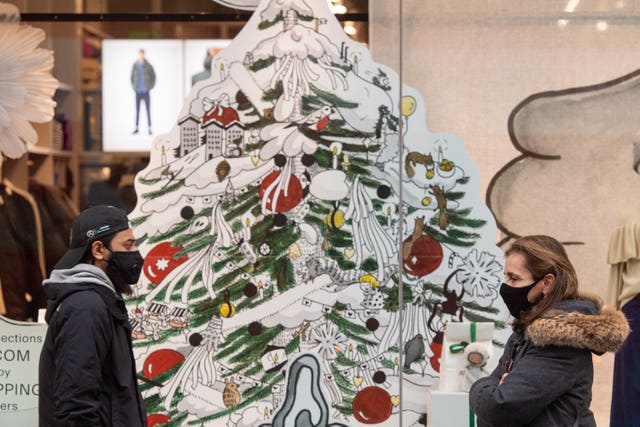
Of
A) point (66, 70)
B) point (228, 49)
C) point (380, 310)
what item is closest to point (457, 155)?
point (380, 310)

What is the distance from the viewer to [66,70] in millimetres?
7004

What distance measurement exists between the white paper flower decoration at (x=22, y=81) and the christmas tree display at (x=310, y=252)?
0.79 m

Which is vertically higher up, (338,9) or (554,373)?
(338,9)

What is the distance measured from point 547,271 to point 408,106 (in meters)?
3.07

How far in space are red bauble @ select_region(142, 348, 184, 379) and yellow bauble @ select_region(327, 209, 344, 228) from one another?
4.13ft

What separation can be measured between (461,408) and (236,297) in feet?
5.33

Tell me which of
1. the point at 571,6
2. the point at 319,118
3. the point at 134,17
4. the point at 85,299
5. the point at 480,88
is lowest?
the point at 85,299

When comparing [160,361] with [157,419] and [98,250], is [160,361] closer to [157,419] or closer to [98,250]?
[157,419]

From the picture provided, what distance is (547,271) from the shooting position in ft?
13.2

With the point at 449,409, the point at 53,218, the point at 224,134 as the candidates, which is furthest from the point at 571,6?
the point at 53,218

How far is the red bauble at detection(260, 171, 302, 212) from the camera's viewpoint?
6.92m

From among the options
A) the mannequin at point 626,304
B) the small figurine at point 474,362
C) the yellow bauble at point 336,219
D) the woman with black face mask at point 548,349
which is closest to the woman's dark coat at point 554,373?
the woman with black face mask at point 548,349

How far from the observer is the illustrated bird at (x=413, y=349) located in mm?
6891

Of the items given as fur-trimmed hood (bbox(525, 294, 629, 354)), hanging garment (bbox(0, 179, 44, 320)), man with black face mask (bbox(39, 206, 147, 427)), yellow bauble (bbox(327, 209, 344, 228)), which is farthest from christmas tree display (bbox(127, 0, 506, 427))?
fur-trimmed hood (bbox(525, 294, 629, 354))
